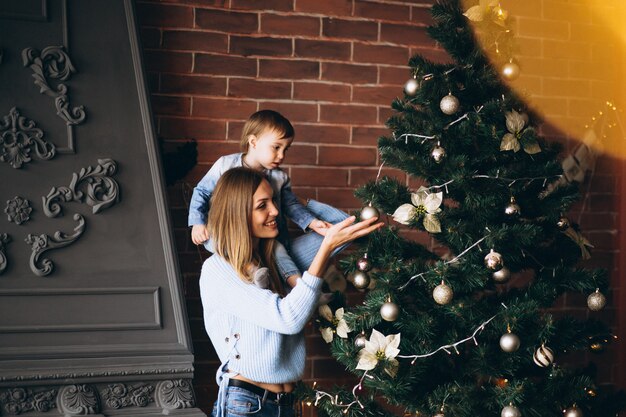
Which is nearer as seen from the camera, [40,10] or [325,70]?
[40,10]

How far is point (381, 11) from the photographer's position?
355 cm

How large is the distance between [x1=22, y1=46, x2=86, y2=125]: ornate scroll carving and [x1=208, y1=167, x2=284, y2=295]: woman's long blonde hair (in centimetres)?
61

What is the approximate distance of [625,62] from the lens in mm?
3916

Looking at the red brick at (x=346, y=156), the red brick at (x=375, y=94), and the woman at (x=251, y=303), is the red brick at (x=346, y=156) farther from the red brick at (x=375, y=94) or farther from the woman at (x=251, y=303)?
the woman at (x=251, y=303)

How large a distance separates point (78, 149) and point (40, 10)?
519 millimetres

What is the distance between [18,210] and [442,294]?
151cm

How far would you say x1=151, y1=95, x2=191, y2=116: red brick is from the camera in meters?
3.25

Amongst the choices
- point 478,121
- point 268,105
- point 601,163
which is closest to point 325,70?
point 268,105

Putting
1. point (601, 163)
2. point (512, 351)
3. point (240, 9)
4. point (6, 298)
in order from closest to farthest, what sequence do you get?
point (512, 351)
point (6, 298)
point (240, 9)
point (601, 163)

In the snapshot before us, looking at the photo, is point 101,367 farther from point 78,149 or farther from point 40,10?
point 40,10

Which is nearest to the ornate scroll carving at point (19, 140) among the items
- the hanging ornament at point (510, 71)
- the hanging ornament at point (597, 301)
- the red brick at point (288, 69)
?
the red brick at point (288, 69)

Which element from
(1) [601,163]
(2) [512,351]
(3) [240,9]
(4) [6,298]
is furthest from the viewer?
(1) [601,163]

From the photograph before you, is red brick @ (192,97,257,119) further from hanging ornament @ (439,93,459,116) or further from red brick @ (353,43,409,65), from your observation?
hanging ornament @ (439,93,459,116)

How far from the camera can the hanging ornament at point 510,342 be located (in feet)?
7.55
